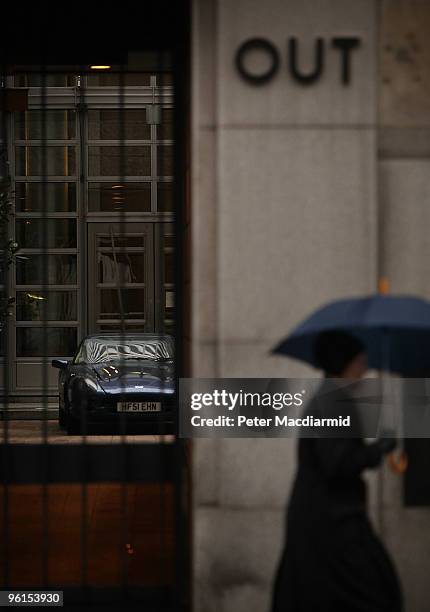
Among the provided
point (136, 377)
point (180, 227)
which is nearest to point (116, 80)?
point (136, 377)

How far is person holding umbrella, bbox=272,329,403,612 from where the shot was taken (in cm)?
361

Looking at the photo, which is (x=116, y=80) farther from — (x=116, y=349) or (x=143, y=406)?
(x=143, y=406)

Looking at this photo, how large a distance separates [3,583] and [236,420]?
6.79ft

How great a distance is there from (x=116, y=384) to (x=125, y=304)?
519 cm

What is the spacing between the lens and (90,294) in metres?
16.8

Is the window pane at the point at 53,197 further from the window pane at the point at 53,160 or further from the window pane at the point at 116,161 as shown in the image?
the window pane at the point at 116,161

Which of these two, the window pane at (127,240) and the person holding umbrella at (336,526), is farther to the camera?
the window pane at (127,240)

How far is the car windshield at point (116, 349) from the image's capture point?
11830 millimetres

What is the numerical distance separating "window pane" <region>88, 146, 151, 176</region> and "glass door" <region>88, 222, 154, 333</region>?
1047 millimetres

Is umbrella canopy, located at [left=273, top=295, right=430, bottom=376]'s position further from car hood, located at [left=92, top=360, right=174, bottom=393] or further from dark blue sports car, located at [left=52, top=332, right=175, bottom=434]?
car hood, located at [left=92, top=360, right=174, bottom=393]

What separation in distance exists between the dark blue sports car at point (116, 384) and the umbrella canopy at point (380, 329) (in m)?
6.82

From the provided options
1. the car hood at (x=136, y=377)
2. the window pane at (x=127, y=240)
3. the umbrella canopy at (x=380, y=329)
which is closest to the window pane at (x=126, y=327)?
the window pane at (x=127, y=240)

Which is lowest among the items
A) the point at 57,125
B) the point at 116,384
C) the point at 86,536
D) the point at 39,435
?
the point at 39,435

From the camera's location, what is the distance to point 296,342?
3.99 meters
